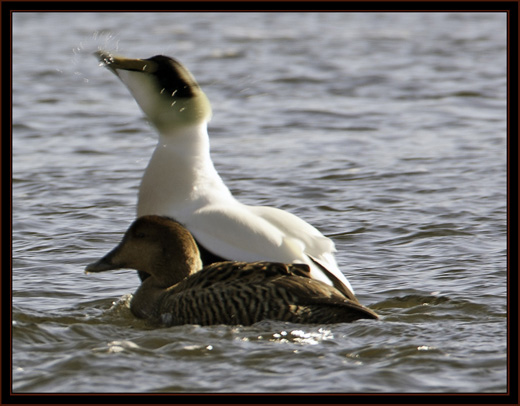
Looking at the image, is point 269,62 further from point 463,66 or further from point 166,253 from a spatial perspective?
point 166,253

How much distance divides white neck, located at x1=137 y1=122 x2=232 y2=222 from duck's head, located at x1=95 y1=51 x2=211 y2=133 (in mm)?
82

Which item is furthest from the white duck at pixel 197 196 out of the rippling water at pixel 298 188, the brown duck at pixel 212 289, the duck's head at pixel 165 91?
the rippling water at pixel 298 188

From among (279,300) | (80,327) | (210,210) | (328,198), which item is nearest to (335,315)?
(279,300)

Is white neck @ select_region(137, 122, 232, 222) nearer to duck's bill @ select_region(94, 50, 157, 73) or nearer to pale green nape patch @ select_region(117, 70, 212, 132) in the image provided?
pale green nape patch @ select_region(117, 70, 212, 132)

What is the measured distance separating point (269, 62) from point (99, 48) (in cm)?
862

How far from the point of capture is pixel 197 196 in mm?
6137

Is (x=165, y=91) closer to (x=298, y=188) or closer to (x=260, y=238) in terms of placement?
(x=260, y=238)

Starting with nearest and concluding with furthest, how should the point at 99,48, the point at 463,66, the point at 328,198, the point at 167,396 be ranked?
the point at 167,396 → the point at 99,48 → the point at 328,198 → the point at 463,66

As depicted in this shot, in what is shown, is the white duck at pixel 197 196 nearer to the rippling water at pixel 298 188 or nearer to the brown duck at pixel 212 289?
the brown duck at pixel 212 289

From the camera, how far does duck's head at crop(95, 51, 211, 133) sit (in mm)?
6414

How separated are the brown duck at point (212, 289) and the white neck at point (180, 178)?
173mm

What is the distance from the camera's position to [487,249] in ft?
23.7

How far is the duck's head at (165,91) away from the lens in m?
6.41

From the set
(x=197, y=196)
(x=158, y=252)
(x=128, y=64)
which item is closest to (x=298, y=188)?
(x=128, y=64)
